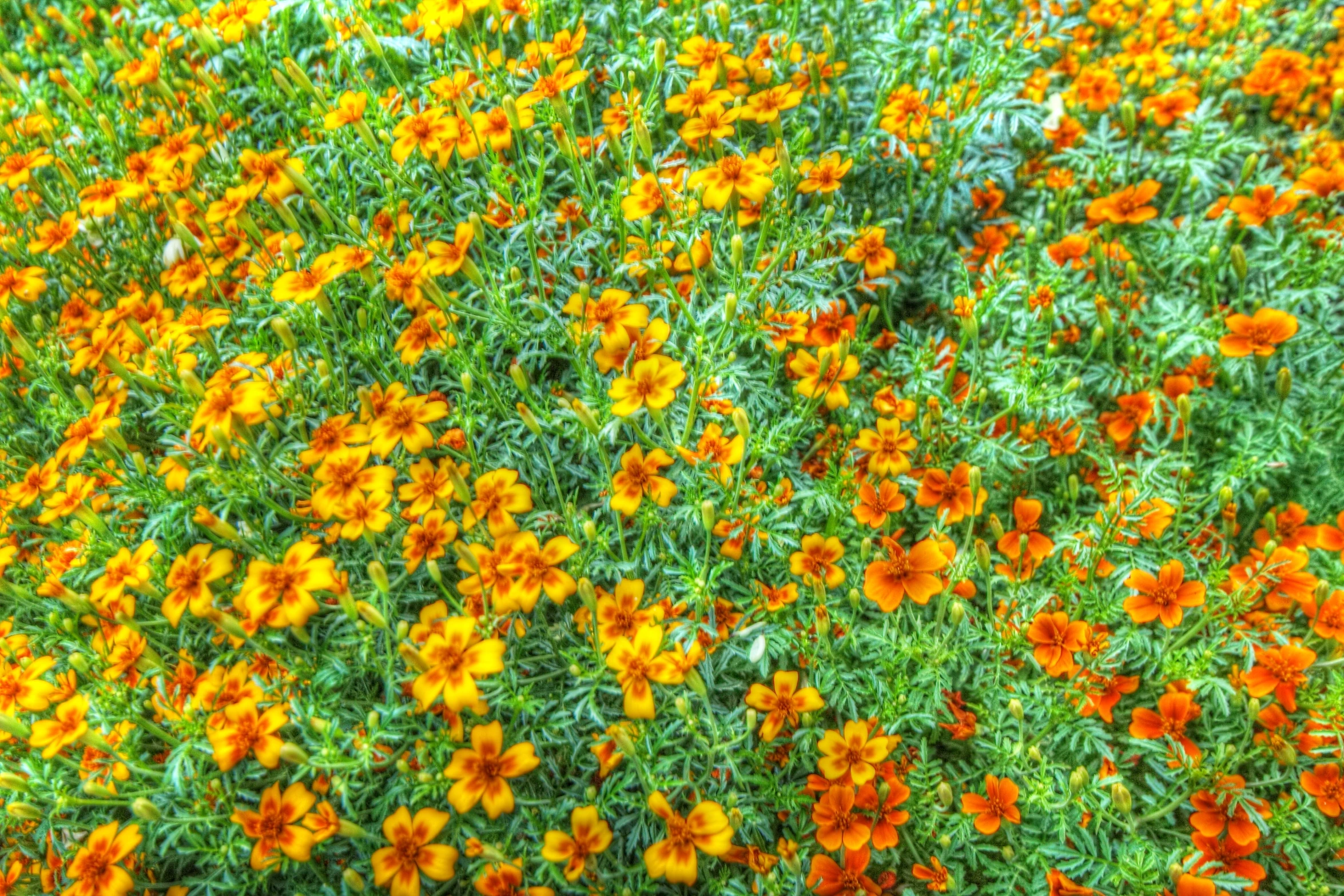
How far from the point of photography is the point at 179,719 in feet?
5.79

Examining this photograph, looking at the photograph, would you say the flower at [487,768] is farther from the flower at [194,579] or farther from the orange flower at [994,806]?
the orange flower at [994,806]

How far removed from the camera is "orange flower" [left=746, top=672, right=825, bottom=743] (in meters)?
1.82

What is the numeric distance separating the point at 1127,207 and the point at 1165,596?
121 cm

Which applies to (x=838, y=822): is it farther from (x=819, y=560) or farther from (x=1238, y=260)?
(x=1238, y=260)

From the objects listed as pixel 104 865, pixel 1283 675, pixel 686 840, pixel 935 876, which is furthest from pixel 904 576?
pixel 104 865

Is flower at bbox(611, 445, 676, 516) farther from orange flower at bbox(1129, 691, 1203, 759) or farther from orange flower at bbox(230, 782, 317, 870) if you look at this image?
orange flower at bbox(1129, 691, 1203, 759)

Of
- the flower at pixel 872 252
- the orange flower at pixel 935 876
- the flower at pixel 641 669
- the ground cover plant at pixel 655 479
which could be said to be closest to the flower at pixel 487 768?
the ground cover plant at pixel 655 479

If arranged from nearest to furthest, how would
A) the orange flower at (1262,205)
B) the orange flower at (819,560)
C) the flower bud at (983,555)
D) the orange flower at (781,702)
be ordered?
the flower bud at (983,555), the orange flower at (781,702), the orange flower at (819,560), the orange flower at (1262,205)

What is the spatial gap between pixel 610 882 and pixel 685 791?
0.79ft

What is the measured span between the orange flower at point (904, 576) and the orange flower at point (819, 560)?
0.08m

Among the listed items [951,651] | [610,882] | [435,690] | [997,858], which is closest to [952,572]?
[951,651]

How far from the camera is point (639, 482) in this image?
192 centimetres

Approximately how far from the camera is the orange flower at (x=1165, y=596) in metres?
1.85

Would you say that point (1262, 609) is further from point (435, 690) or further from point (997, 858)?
point (435, 690)
